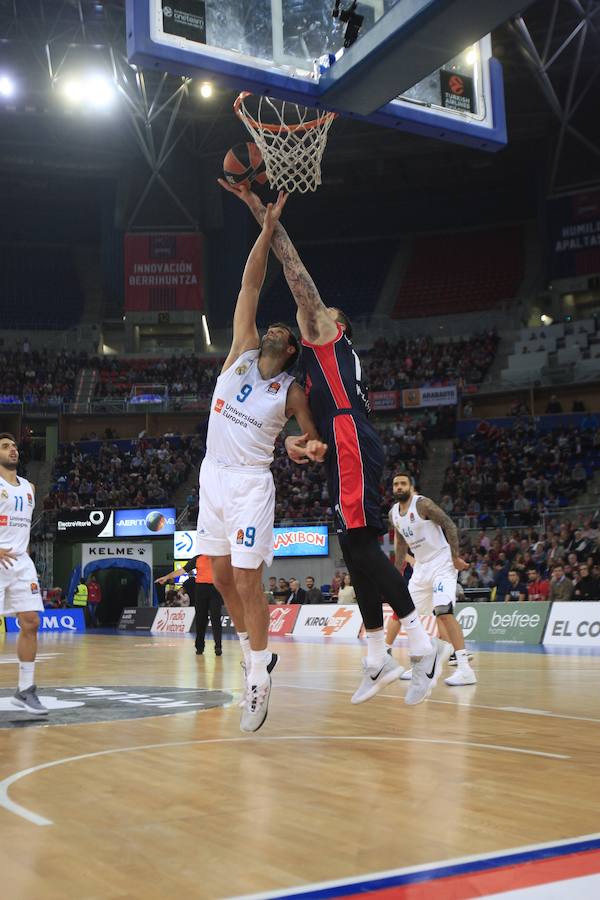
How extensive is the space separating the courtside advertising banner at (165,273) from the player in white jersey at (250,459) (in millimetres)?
38131

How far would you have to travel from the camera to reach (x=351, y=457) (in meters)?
5.91

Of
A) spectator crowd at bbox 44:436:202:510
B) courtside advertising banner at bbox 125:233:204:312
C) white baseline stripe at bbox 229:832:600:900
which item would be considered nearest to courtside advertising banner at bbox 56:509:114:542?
spectator crowd at bbox 44:436:202:510

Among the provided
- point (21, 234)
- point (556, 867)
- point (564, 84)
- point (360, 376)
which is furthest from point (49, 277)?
point (556, 867)

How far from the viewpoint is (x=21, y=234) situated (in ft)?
154

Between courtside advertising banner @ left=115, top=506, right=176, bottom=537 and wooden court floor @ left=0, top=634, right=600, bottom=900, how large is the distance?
22910mm

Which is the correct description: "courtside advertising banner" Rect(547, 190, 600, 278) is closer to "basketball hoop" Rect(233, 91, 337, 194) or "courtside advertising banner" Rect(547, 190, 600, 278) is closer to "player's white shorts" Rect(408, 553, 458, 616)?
"player's white shorts" Rect(408, 553, 458, 616)

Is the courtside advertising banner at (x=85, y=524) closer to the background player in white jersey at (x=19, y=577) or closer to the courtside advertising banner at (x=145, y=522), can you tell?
the courtside advertising banner at (x=145, y=522)

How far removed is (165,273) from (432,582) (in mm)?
36128

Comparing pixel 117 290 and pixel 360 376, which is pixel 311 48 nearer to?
pixel 360 376

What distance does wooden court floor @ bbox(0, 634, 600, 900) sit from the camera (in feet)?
8.93

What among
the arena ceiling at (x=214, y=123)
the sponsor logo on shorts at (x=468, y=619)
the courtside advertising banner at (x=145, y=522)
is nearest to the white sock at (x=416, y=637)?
the sponsor logo on shorts at (x=468, y=619)

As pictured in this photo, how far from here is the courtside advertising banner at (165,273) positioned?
43.3 m

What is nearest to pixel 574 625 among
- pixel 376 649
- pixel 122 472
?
pixel 376 649

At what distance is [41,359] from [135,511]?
1406 cm
